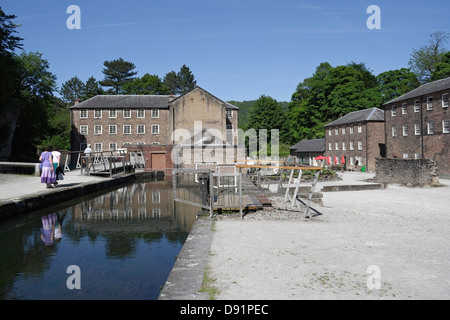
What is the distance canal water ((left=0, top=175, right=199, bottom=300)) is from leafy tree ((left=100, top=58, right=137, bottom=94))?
72.5 metres

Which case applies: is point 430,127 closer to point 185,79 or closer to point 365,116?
point 365,116

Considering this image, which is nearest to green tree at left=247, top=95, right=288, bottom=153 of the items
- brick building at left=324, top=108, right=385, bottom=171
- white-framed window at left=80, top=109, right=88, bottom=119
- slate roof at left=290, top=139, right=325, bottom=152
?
slate roof at left=290, top=139, right=325, bottom=152

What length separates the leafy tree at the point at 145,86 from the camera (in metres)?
73.0

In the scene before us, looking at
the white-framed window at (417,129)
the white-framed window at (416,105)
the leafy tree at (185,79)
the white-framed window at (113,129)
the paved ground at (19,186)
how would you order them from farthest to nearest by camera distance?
the leafy tree at (185,79), the white-framed window at (113,129), the white-framed window at (417,129), the white-framed window at (416,105), the paved ground at (19,186)

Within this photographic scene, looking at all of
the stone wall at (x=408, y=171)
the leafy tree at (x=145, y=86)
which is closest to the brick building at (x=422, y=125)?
the stone wall at (x=408, y=171)

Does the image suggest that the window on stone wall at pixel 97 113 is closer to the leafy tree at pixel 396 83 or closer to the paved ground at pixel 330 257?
the leafy tree at pixel 396 83

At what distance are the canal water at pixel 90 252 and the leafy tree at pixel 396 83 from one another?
53.2 m

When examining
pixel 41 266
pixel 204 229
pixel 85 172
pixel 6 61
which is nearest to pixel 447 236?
pixel 204 229

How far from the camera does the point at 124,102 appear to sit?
170ft

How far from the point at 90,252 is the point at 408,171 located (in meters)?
20.8

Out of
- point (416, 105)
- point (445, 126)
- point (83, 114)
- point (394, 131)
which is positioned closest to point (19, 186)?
point (445, 126)

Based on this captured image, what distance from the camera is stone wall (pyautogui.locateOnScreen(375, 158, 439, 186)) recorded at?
2117 centimetres

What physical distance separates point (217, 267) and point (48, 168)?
38.4 ft

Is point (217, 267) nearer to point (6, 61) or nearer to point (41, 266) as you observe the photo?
point (41, 266)
